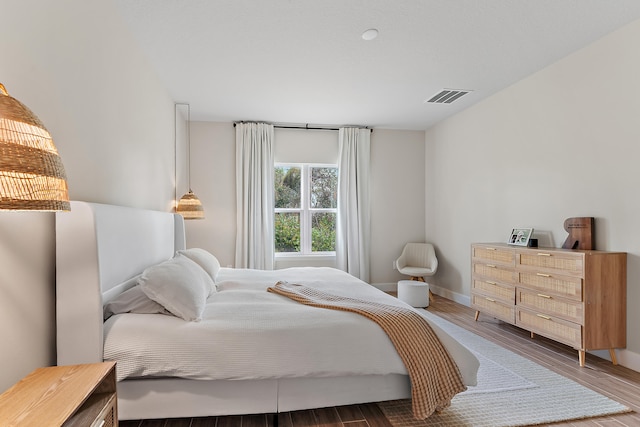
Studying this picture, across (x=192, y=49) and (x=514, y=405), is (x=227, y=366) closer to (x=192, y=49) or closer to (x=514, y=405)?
(x=514, y=405)

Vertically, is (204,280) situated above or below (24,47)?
below

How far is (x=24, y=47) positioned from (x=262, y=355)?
1744 mm

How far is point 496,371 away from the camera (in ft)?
9.14

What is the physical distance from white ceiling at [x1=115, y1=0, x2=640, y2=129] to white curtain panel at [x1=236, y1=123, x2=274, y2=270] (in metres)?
0.83

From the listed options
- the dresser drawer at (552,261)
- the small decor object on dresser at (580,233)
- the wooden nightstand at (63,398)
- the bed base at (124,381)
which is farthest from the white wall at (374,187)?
the wooden nightstand at (63,398)

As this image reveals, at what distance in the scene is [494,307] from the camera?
3.84 metres

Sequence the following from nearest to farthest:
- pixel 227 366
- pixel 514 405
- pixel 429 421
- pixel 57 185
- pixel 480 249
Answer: pixel 57 185, pixel 227 366, pixel 429 421, pixel 514 405, pixel 480 249

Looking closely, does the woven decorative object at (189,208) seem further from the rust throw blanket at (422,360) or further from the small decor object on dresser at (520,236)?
the small decor object on dresser at (520,236)

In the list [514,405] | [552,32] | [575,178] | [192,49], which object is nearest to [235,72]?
[192,49]

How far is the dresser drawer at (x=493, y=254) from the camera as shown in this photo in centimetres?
363

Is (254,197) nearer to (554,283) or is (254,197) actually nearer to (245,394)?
(245,394)

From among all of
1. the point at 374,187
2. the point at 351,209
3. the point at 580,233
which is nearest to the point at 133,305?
the point at 580,233

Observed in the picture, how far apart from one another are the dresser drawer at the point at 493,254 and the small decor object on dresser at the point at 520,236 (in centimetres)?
24

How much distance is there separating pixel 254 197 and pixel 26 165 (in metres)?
4.48
